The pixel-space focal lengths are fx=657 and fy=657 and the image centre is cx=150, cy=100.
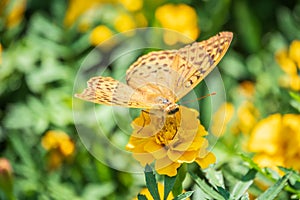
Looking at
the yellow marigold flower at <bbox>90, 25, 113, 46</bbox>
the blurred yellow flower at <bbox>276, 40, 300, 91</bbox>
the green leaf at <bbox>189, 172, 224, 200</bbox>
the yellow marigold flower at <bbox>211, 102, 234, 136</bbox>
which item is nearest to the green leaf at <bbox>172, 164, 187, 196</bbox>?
the green leaf at <bbox>189, 172, 224, 200</bbox>

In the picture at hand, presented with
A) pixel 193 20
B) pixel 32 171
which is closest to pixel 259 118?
pixel 193 20

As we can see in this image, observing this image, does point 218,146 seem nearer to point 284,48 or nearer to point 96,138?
point 96,138

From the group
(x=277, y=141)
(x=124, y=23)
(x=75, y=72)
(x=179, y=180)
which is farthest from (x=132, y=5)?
(x=179, y=180)

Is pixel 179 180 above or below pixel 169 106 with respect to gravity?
below

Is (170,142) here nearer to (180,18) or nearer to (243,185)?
(243,185)

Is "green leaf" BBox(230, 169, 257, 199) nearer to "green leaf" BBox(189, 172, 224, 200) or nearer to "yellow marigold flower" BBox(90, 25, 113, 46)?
"green leaf" BBox(189, 172, 224, 200)

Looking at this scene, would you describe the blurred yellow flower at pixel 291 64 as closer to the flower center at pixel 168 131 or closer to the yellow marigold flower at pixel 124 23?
the yellow marigold flower at pixel 124 23
